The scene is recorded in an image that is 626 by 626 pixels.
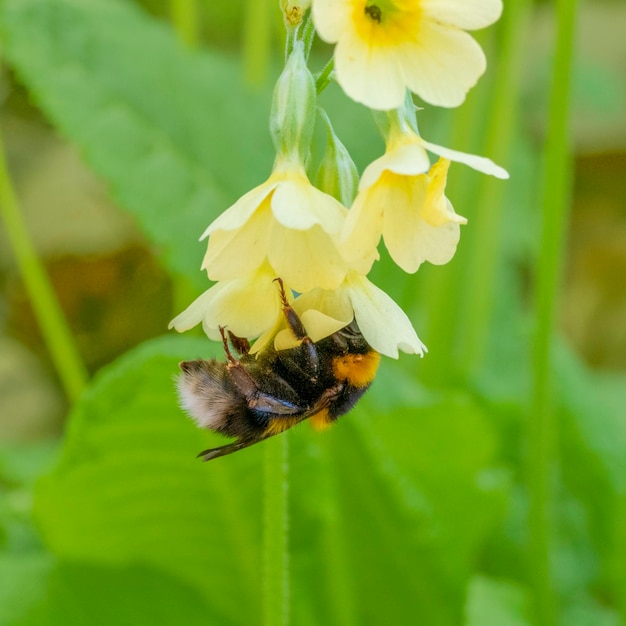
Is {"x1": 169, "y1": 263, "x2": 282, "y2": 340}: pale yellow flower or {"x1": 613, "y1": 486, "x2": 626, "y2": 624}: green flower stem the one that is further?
{"x1": 613, "y1": 486, "x2": 626, "y2": 624}: green flower stem

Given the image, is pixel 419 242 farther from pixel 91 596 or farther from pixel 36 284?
pixel 36 284

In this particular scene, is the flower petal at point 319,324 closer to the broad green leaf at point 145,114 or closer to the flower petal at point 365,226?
the flower petal at point 365,226

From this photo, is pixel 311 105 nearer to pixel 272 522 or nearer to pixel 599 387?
pixel 272 522

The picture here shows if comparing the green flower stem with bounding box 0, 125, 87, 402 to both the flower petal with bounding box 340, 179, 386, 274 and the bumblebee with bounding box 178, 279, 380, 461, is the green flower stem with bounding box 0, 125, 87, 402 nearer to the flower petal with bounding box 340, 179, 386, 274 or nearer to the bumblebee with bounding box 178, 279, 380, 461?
the bumblebee with bounding box 178, 279, 380, 461

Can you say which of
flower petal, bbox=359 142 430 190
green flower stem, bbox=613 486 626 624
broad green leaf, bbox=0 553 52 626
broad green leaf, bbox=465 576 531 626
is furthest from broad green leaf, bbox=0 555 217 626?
flower petal, bbox=359 142 430 190

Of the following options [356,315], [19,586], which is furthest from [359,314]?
[19,586]

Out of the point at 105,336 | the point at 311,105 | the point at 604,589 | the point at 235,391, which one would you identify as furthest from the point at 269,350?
the point at 105,336

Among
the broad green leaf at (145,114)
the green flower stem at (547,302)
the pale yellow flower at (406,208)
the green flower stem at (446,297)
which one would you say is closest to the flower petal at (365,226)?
the pale yellow flower at (406,208)
